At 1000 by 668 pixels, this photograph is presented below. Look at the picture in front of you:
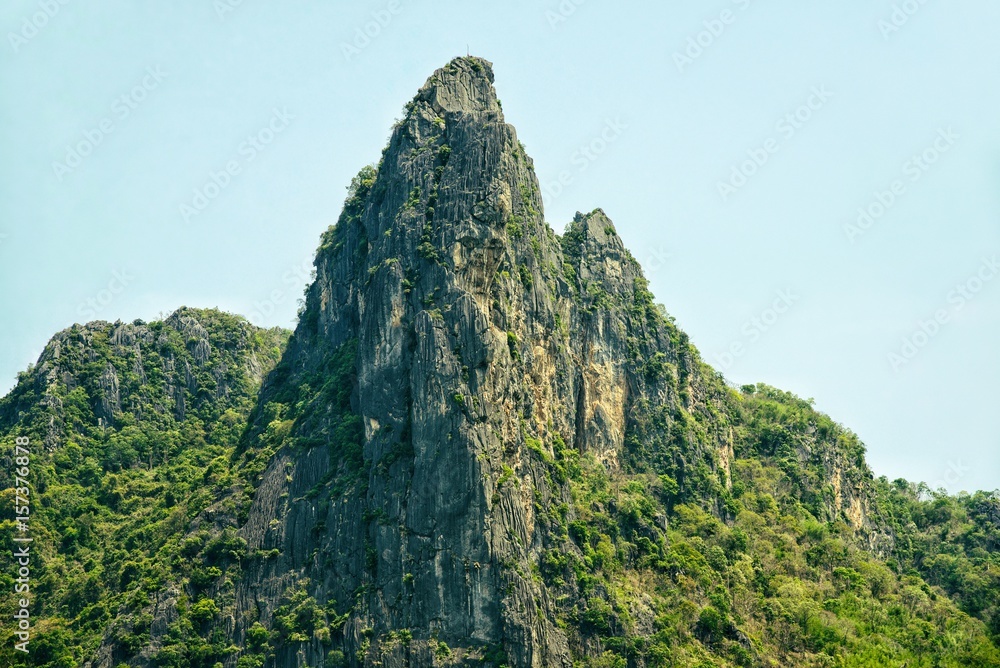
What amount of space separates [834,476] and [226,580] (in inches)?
2274

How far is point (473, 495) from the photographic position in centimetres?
7825

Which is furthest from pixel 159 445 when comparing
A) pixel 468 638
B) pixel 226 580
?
pixel 468 638

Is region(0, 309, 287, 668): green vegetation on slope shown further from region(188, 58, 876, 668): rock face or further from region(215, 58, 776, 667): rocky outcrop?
region(215, 58, 776, 667): rocky outcrop

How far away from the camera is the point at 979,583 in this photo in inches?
4112

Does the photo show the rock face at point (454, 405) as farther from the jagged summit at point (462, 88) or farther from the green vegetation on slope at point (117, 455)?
the green vegetation on slope at point (117, 455)

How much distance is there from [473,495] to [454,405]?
6300 mm

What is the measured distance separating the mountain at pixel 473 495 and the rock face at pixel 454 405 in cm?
20

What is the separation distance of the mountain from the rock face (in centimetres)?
20

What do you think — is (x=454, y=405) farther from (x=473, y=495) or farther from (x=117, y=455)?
(x=117, y=455)

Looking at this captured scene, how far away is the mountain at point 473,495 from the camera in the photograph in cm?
7888

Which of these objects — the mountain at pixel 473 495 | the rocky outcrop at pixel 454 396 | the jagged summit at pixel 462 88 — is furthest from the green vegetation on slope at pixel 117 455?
the jagged summit at pixel 462 88

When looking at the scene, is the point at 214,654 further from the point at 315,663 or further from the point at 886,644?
the point at 886,644

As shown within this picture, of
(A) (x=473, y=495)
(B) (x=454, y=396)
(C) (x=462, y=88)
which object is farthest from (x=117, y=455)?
(A) (x=473, y=495)

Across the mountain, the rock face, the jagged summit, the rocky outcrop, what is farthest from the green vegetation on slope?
the jagged summit
